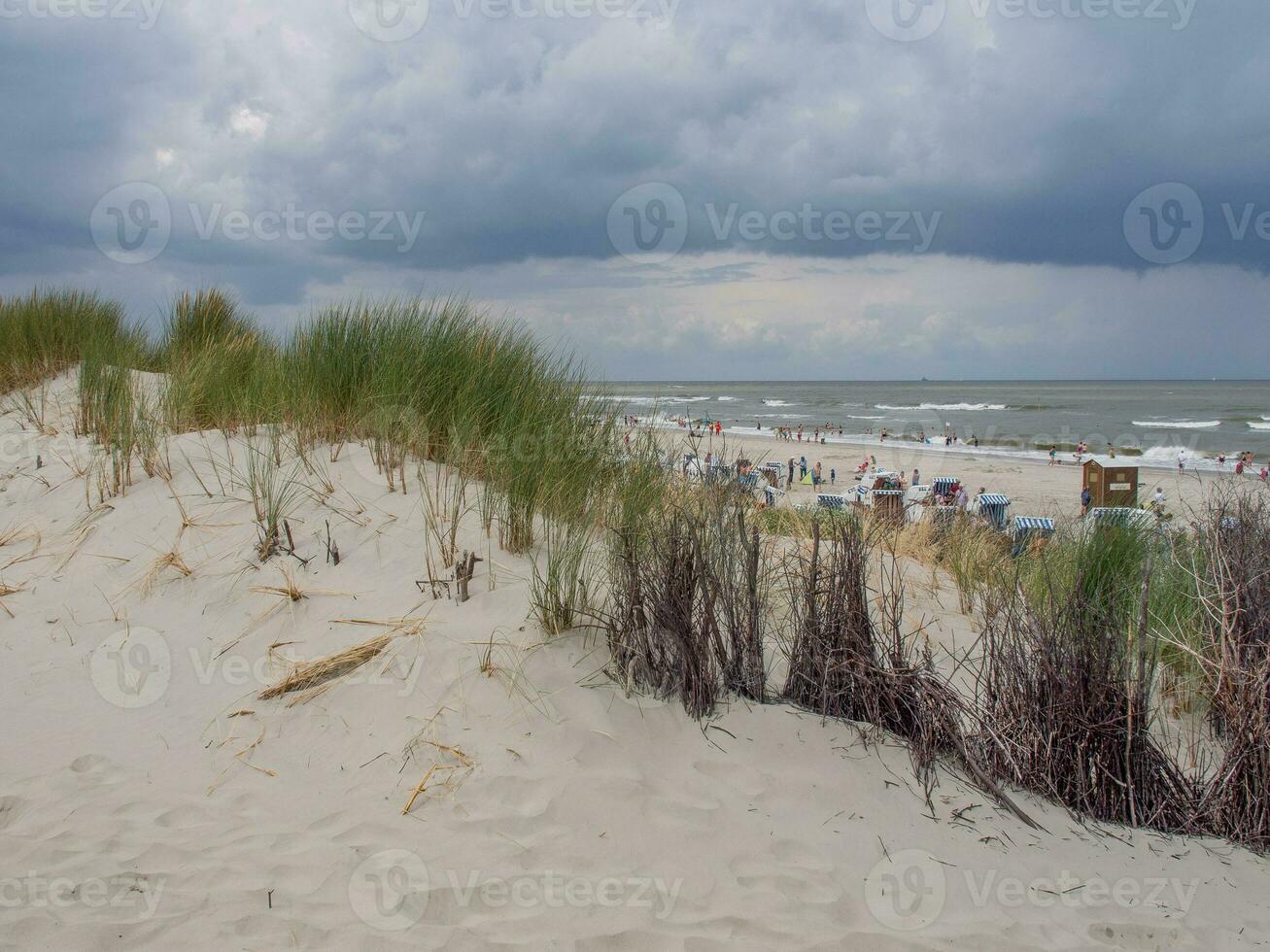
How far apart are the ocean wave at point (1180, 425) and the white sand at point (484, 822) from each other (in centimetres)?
4586

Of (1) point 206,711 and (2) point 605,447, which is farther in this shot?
(2) point 605,447

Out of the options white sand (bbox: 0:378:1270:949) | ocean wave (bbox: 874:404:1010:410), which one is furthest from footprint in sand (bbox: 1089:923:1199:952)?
ocean wave (bbox: 874:404:1010:410)

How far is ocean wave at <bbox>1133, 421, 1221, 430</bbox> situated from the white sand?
45864 mm

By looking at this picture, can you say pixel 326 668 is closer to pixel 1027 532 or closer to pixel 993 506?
pixel 1027 532

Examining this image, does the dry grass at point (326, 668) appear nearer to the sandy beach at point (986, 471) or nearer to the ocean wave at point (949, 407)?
the sandy beach at point (986, 471)

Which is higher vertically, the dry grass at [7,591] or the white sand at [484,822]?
the dry grass at [7,591]

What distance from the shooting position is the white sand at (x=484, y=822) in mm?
2381

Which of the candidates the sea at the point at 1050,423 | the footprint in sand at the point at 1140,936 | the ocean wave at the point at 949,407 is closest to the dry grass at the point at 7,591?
the footprint in sand at the point at 1140,936

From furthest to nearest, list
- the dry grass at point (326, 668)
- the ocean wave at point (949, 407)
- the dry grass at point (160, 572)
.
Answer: the ocean wave at point (949, 407) < the dry grass at point (160, 572) < the dry grass at point (326, 668)

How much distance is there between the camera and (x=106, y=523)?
5.13 meters

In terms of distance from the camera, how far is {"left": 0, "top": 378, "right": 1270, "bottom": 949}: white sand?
238 cm

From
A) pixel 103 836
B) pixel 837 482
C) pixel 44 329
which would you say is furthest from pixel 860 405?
pixel 103 836

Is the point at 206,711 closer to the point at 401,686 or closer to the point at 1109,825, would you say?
the point at 401,686

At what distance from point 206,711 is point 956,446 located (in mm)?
35095
